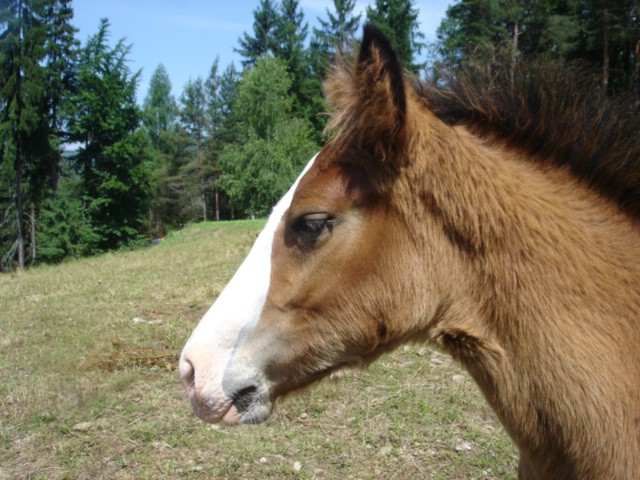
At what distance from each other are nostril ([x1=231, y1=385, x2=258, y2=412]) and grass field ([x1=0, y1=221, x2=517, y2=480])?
455 mm

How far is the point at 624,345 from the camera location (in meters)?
1.50

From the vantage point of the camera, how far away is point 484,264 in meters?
1.60

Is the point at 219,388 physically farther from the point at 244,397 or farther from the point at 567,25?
the point at 567,25

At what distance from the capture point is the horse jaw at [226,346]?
1.69 meters

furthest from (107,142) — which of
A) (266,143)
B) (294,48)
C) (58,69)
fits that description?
(294,48)

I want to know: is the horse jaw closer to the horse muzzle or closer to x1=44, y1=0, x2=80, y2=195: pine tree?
the horse muzzle

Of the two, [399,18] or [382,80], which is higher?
[399,18]

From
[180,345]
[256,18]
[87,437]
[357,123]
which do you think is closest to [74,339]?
[180,345]

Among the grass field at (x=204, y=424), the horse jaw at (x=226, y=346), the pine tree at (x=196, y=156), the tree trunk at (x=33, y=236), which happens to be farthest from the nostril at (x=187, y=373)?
the pine tree at (x=196, y=156)

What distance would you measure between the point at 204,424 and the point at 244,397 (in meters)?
2.61

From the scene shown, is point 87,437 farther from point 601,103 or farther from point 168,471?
point 601,103

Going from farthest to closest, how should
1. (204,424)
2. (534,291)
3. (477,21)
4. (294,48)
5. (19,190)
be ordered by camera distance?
(294,48), (19,190), (477,21), (204,424), (534,291)

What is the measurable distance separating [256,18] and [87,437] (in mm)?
43639

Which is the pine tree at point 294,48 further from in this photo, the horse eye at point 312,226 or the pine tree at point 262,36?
the horse eye at point 312,226
